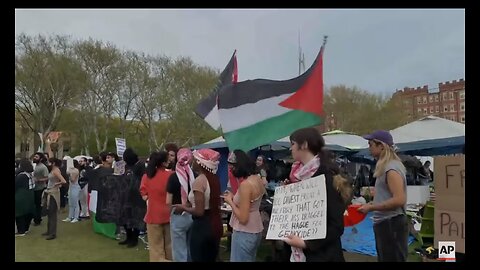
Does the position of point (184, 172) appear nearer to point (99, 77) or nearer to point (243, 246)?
point (243, 246)

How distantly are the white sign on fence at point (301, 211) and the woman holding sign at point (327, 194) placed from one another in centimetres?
3

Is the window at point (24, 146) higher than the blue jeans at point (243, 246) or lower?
higher

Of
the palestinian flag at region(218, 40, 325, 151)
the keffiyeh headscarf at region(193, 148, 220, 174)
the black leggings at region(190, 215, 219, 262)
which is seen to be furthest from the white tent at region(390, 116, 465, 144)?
the black leggings at region(190, 215, 219, 262)

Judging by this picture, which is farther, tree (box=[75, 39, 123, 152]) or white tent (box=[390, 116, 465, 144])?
tree (box=[75, 39, 123, 152])

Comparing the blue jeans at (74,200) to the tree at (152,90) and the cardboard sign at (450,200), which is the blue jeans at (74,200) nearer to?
the cardboard sign at (450,200)

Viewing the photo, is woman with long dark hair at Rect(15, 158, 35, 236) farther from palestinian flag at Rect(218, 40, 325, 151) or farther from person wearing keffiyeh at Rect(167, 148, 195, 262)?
person wearing keffiyeh at Rect(167, 148, 195, 262)

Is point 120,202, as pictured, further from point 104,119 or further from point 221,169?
point 104,119

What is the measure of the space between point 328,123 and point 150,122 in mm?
19576

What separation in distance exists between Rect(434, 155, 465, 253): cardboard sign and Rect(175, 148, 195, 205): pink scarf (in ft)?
8.56

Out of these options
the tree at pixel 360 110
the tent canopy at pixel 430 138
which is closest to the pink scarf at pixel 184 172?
the tent canopy at pixel 430 138

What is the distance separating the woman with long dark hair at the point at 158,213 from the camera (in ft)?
19.3

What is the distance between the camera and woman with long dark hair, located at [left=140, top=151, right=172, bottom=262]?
588 centimetres

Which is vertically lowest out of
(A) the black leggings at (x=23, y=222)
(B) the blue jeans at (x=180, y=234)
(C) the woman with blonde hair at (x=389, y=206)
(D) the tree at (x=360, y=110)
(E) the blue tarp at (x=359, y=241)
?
(A) the black leggings at (x=23, y=222)

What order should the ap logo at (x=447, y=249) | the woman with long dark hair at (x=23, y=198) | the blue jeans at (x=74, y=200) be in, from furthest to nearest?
the blue jeans at (x=74, y=200), the woman with long dark hair at (x=23, y=198), the ap logo at (x=447, y=249)
